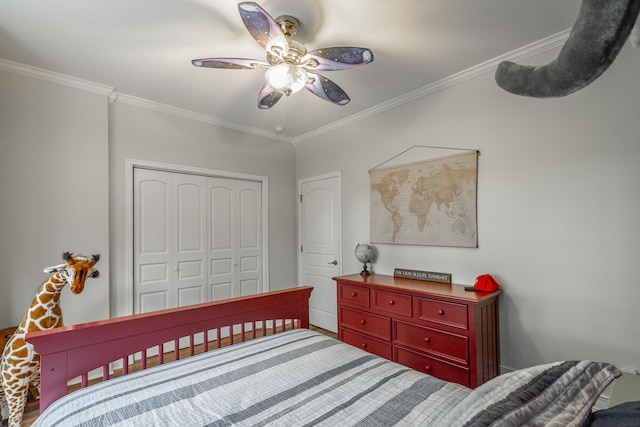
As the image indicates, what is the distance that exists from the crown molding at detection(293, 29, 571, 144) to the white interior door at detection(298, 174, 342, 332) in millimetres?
756

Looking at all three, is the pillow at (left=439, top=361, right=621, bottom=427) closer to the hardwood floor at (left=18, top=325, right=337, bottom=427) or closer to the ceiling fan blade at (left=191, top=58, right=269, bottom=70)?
the ceiling fan blade at (left=191, top=58, right=269, bottom=70)

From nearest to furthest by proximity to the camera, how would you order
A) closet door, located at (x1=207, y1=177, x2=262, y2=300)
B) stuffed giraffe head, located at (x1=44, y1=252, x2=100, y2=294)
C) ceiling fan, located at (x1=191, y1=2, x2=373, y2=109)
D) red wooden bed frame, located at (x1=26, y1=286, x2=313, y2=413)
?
red wooden bed frame, located at (x1=26, y1=286, x2=313, y2=413) < ceiling fan, located at (x1=191, y1=2, x2=373, y2=109) < stuffed giraffe head, located at (x1=44, y1=252, x2=100, y2=294) < closet door, located at (x1=207, y1=177, x2=262, y2=300)

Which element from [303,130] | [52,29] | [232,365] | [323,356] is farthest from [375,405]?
[303,130]

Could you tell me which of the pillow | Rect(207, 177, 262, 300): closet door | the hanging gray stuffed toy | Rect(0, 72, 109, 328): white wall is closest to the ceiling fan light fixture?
the hanging gray stuffed toy

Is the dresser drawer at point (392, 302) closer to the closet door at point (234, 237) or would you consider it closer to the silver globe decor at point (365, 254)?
the silver globe decor at point (365, 254)

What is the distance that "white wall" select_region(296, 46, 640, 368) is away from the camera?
6.18ft

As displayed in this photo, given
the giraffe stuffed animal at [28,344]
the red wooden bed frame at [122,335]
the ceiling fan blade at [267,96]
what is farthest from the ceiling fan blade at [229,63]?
the giraffe stuffed animal at [28,344]

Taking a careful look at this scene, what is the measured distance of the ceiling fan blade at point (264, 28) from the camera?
140 centimetres

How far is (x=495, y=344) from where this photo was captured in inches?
92.0

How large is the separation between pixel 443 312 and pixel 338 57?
1.95 metres

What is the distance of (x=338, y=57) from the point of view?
69.4 inches

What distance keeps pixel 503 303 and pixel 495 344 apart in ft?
1.07

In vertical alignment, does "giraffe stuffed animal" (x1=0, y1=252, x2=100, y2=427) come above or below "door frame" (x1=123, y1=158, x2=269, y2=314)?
below

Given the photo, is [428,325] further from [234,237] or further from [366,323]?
[234,237]
